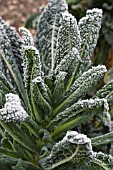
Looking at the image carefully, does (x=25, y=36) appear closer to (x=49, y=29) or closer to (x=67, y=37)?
(x=67, y=37)

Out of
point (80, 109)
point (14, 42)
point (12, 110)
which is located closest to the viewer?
point (12, 110)

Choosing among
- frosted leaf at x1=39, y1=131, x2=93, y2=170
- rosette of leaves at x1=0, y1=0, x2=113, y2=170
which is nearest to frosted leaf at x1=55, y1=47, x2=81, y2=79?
rosette of leaves at x1=0, y1=0, x2=113, y2=170

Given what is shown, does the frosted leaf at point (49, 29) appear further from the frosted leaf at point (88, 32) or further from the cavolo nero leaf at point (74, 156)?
the cavolo nero leaf at point (74, 156)

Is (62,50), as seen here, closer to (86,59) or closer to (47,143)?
(86,59)

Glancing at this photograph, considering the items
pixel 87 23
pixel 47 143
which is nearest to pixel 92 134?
pixel 47 143

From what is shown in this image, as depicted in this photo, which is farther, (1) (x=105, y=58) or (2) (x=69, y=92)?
(1) (x=105, y=58)

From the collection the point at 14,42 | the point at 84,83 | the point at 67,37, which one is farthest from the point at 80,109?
the point at 14,42
